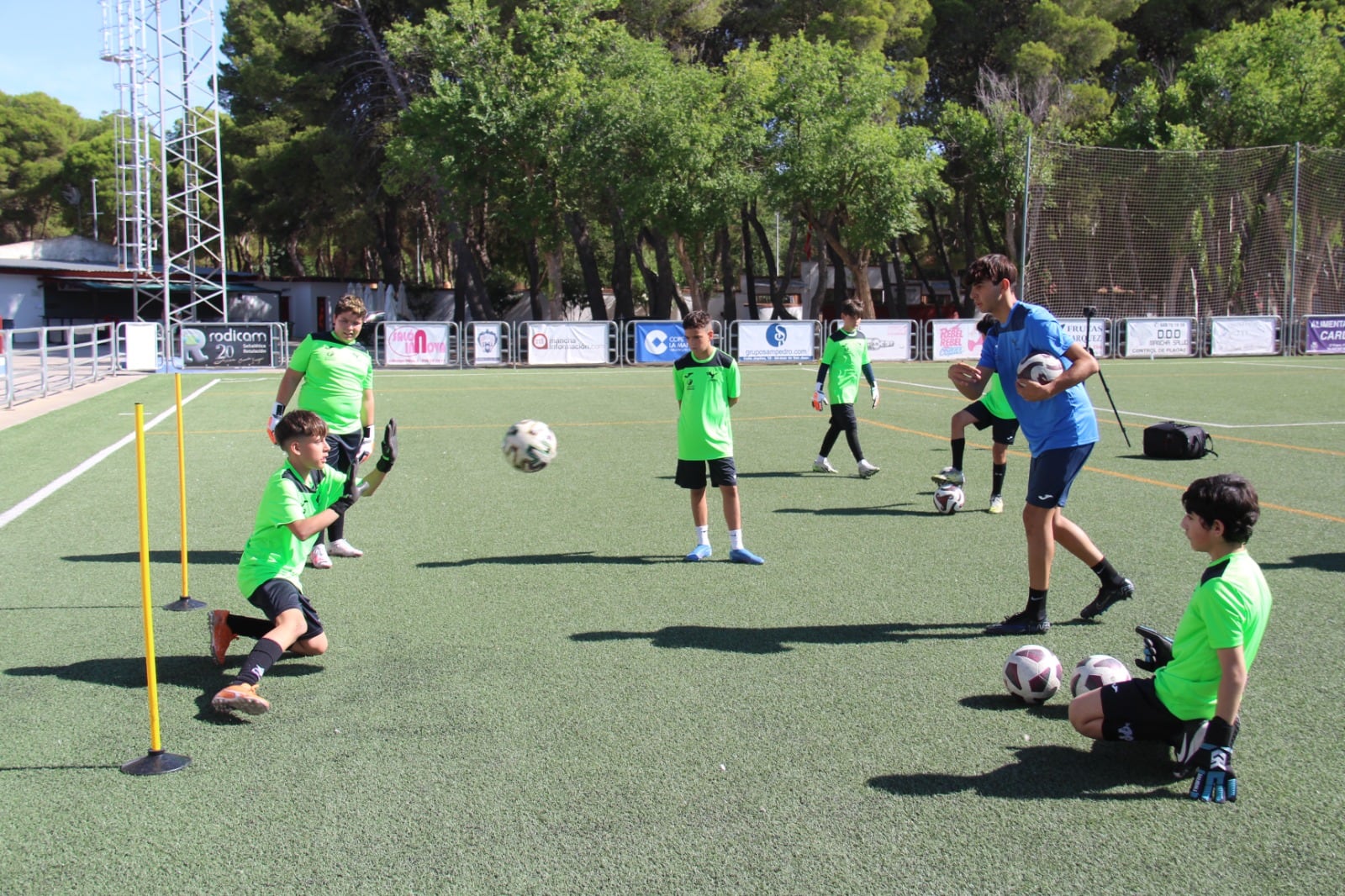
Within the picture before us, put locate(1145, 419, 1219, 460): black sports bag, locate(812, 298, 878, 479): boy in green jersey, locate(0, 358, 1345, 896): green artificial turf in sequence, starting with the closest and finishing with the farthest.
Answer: locate(0, 358, 1345, 896): green artificial turf
locate(1145, 419, 1219, 460): black sports bag
locate(812, 298, 878, 479): boy in green jersey

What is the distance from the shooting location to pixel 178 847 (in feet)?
11.5

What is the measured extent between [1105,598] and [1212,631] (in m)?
2.28

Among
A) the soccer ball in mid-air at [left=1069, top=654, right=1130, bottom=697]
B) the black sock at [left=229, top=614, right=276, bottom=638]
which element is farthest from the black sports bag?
the black sock at [left=229, top=614, right=276, bottom=638]

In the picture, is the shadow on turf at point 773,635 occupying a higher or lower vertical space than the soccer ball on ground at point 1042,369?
lower

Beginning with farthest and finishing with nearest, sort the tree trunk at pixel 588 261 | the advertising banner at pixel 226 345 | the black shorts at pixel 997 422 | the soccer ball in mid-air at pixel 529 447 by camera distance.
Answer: the tree trunk at pixel 588 261 → the advertising banner at pixel 226 345 → the black shorts at pixel 997 422 → the soccer ball in mid-air at pixel 529 447

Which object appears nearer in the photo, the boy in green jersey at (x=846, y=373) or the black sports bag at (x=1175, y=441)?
the black sports bag at (x=1175, y=441)

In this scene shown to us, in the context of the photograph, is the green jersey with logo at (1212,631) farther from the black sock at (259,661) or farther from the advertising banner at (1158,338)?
the advertising banner at (1158,338)

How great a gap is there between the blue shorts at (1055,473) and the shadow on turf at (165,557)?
5419 millimetres

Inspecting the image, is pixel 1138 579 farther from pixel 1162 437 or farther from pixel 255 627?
pixel 255 627

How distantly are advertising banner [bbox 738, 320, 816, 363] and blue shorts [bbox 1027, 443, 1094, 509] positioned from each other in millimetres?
27138

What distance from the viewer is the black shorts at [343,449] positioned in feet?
24.8

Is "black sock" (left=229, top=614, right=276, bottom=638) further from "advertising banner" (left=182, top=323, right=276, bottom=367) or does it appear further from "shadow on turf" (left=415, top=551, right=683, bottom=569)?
"advertising banner" (left=182, top=323, right=276, bottom=367)

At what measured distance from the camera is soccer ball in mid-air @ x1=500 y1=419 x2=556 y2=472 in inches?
258

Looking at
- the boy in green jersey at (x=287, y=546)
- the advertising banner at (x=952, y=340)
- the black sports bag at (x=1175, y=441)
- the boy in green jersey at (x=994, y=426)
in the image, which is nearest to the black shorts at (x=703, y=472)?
the boy in green jersey at (x=994, y=426)
